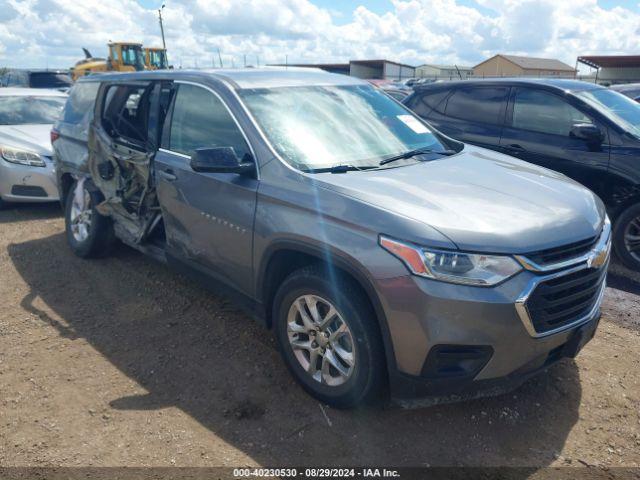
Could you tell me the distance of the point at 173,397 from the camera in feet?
10.4

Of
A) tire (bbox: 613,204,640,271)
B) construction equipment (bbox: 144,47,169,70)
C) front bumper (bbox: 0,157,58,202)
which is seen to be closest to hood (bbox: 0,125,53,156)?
front bumper (bbox: 0,157,58,202)

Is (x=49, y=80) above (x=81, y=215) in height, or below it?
above

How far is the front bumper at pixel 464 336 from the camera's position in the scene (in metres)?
2.41

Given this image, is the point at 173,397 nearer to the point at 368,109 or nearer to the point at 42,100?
the point at 368,109

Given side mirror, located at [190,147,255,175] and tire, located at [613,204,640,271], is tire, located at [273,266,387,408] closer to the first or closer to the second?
side mirror, located at [190,147,255,175]

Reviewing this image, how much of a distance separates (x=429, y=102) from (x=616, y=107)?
2146 mm

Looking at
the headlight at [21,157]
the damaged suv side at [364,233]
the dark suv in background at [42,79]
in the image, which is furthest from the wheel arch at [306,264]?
the dark suv in background at [42,79]

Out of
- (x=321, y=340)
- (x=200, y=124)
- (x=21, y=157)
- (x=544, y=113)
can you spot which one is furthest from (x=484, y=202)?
(x=21, y=157)

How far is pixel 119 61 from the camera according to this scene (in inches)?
912

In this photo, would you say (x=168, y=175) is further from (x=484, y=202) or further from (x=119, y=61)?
(x=119, y=61)

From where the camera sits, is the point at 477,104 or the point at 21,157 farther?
the point at 21,157

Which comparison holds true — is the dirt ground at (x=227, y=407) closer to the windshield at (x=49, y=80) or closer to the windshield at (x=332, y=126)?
the windshield at (x=332, y=126)

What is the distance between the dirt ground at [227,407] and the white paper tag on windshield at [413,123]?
6.24 ft

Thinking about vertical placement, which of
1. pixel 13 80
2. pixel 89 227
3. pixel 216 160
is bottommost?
pixel 89 227
